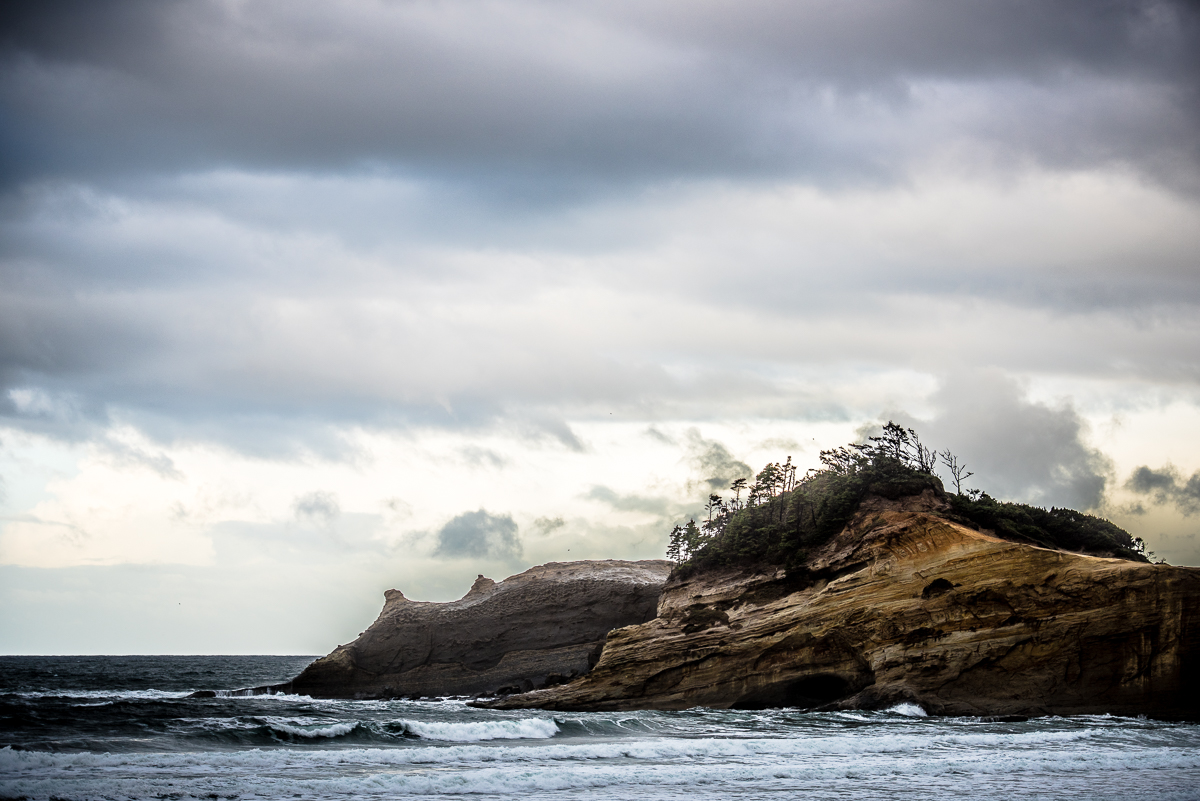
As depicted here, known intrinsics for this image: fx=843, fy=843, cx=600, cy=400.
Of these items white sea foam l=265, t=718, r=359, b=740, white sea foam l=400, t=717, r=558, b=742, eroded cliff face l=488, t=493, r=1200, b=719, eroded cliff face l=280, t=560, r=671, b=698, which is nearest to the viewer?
white sea foam l=265, t=718, r=359, b=740

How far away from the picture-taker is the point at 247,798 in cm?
1534

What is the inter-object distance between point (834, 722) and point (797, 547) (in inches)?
398

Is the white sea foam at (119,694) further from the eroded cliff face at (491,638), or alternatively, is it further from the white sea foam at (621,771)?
the white sea foam at (621,771)

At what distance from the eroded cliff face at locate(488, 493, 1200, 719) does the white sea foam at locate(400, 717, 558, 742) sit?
27.8ft

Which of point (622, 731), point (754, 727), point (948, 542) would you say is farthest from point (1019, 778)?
point (948, 542)

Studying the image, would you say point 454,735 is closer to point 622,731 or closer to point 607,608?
point 622,731

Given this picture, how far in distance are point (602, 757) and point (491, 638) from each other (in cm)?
2860

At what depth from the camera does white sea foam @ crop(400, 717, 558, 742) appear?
25500 mm

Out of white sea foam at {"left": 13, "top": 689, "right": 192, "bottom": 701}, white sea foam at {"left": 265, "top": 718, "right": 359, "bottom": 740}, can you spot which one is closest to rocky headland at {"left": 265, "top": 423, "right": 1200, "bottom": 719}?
white sea foam at {"left": 13, "top": 689, "right": 192, "bottom": 701}

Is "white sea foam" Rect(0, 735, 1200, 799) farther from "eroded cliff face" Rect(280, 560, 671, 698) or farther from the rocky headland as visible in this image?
"eroded cliff face" Rect(280, 560, 671, 698)

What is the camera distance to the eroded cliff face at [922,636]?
2677 cm

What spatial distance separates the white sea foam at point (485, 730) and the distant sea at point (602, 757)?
0.21 feet

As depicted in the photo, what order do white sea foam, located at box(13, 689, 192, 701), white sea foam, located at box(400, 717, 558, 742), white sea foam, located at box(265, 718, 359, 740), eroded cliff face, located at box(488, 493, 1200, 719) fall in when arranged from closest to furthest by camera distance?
white sea foam, located at box(265, 718, 359, 740)
white sea foam, located at box(400, 717, 558, 742)
eroded cliff face, located at box(488, 493, 1200, 719)
white sea foam, located at box(13, 689, 192, 701)

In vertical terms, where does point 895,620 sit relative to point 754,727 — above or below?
above
